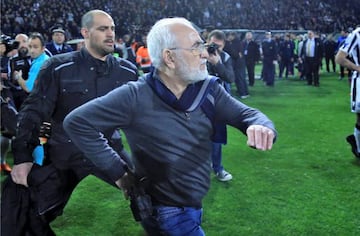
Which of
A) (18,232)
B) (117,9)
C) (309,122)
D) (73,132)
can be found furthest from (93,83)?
(117,9)

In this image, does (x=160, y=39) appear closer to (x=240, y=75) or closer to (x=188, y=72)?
(x=188, y=72)

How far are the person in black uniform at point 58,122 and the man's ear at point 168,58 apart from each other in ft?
4.31

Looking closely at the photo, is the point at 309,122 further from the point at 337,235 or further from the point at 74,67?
the point at 74,67

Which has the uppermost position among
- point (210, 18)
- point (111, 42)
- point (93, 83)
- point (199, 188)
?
point (111, 42)

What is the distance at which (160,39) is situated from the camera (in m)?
2.18

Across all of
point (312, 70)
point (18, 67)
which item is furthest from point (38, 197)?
point (312, 70)

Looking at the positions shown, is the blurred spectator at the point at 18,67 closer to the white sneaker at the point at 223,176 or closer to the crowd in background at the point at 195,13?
the white sneaker at the point at 223,176

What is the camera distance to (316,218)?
4648mm

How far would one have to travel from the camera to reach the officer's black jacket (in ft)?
11.1

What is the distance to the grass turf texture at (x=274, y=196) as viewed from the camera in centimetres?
450

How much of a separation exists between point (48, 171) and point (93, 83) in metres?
0.73

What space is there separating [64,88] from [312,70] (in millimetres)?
13026

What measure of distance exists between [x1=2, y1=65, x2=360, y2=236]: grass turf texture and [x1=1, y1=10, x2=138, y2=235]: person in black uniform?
1113mm

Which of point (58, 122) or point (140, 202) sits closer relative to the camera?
point (140, 202)
